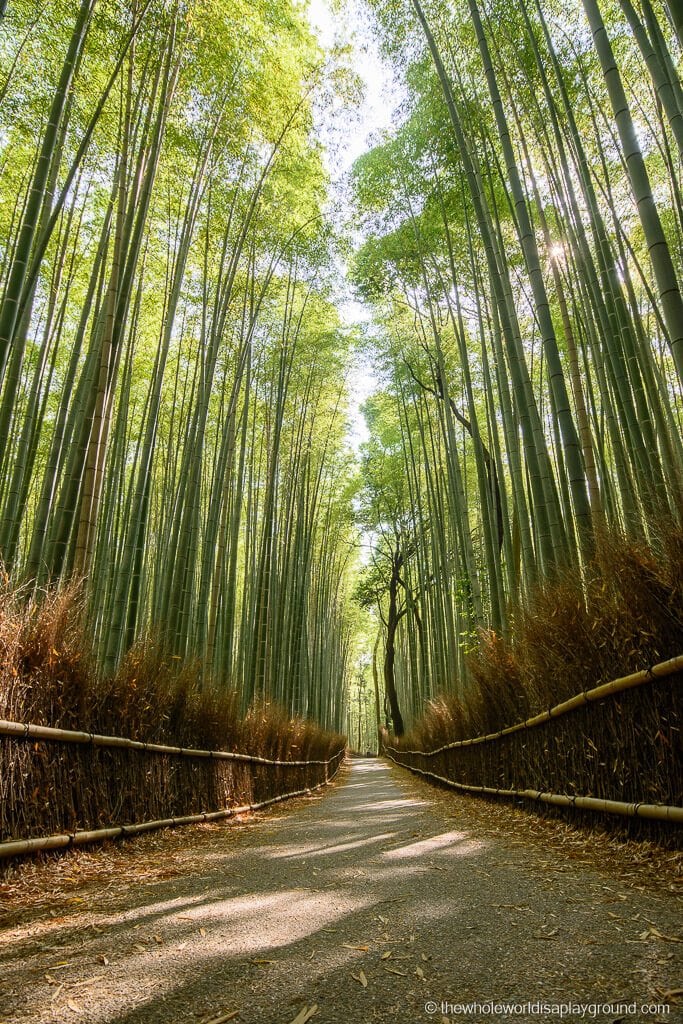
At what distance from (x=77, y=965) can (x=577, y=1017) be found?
3.12ft

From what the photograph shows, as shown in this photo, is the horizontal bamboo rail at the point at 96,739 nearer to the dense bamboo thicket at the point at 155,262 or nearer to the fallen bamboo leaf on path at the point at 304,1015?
the dense bamboo thicket at the point at 155,262

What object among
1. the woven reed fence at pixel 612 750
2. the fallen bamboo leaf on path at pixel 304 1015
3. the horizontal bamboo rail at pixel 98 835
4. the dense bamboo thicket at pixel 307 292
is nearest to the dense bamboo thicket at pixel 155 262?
the dense bamboo thicket at pixel 307 292

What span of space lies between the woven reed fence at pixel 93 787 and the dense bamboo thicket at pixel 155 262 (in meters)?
0.63

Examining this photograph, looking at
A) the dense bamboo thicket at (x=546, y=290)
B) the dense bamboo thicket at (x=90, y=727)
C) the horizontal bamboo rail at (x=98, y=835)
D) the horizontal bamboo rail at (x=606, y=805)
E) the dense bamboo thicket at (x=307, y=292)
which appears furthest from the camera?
the dense bamboo thicket at (x=307, y=292)

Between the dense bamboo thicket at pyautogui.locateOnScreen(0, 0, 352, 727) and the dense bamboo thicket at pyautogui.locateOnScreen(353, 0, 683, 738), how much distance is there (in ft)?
4.01

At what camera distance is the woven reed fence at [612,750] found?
1.84 m

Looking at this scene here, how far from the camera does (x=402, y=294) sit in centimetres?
857

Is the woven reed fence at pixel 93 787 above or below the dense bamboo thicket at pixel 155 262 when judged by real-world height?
below

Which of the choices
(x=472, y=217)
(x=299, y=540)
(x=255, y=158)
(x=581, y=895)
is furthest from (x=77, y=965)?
(x=299, y=540)

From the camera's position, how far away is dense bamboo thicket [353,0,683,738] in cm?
227

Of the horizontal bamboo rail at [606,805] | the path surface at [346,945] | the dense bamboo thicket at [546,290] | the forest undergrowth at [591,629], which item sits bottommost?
the path surface at [346,945]

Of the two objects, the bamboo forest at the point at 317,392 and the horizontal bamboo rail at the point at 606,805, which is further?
the bamboo forest at the point at 317,392

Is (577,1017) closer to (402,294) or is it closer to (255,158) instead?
(255,158)

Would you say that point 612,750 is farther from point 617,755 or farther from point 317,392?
point 317,392
